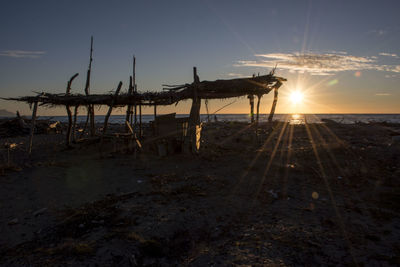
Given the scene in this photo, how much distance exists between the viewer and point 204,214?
15.4ft

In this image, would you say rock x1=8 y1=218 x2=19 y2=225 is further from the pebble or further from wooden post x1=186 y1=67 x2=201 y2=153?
wooden post x1=186 y1=67 x2=201 y2=153

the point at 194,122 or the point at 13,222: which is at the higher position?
the point at 194,122

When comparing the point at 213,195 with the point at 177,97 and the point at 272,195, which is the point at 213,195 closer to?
the point at 272,195

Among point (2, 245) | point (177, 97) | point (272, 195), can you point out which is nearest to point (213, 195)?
point (272, 195)

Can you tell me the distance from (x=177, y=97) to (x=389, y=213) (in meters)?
8.53

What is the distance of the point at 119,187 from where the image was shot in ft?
21.5

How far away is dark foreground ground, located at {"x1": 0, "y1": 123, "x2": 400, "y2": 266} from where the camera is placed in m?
3.35

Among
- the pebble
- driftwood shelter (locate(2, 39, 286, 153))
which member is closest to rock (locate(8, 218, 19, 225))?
the pebble

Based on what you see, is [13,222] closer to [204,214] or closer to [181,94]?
[204,214]

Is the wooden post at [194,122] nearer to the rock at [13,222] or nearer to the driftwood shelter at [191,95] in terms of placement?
the driftwood shelter at [191,95]

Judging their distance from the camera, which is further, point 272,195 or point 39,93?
point 39,93

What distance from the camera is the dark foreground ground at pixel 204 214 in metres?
3.35

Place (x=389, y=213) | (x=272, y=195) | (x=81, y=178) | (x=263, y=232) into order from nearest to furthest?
(x=263, y=232) < (x=389, y=213) < (x=272, y=195) < (x=81, y=178)

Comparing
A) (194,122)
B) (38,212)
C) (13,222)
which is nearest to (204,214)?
(38,212)
